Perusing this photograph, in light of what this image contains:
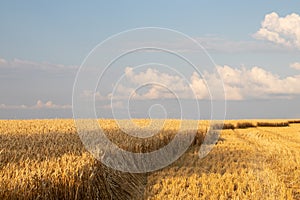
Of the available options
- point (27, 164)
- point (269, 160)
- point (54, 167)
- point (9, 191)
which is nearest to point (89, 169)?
point (54, 167)

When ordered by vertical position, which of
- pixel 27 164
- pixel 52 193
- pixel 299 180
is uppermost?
pixel 27 164

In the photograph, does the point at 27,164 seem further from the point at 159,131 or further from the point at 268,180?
the point at 159,131

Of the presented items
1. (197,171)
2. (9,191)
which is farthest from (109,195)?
(197,171)

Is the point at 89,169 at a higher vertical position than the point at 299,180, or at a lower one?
higher

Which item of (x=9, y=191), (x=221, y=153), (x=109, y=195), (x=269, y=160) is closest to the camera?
(x=9, y=191)

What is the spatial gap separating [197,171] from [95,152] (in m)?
3.88

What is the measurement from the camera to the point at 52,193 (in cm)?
678

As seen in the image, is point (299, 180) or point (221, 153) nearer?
point (299, 180)

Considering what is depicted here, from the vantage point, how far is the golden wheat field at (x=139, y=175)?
665cm

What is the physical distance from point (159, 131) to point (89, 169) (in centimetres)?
853

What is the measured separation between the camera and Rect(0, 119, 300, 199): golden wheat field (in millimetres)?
6652

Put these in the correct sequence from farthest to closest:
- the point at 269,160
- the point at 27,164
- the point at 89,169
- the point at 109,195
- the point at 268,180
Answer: the point at 269,160, the point at 268,180, the point at 109,195, the point at 89,169, the point at 27,164

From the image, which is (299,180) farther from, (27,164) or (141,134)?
(27,164)

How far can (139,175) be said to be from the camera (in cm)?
1106
